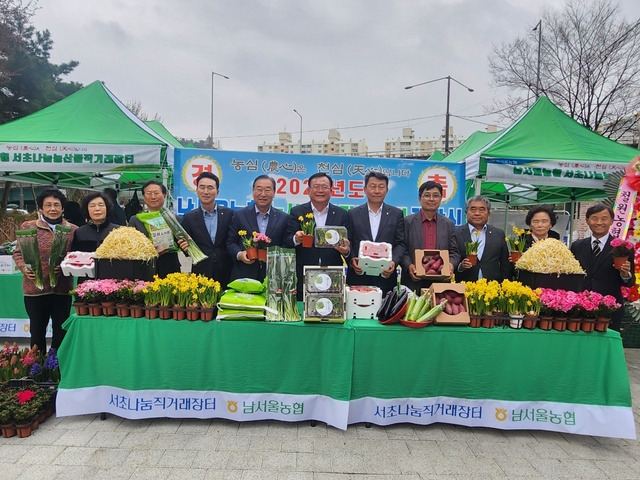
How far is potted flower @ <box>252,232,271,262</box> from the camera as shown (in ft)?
9.48

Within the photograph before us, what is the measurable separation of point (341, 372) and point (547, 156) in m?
4.42

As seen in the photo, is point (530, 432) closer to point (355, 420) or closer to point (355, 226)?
point (355, 420)

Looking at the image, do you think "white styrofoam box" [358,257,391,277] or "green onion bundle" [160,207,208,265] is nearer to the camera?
"white styrofoam box" [358,257,391,277]

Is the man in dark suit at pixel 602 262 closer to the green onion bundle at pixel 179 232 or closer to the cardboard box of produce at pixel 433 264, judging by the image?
the cardboard box of produce at pixel 433 264

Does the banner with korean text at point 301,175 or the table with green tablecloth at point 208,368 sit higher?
the banner with korean text at point 301,175

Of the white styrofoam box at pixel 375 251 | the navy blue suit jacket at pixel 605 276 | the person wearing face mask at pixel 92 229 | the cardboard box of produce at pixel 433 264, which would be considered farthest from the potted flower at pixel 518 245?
the person wearing face mask at pixel 92 229

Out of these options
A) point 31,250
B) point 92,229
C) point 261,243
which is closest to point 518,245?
point 261,243

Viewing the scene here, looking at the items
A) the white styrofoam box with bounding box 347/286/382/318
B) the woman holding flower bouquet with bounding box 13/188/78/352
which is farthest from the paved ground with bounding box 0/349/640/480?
the woman holding flower bouquet with bounding box 13/188/78/352

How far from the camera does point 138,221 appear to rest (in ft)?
10.7

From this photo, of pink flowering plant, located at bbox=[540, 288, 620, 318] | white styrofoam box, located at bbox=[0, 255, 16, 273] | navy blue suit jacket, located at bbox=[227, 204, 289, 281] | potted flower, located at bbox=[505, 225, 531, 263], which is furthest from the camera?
white styrofoam box, located at bbox=[0, 255, 16, 273]

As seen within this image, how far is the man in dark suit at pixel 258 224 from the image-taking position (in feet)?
11.4

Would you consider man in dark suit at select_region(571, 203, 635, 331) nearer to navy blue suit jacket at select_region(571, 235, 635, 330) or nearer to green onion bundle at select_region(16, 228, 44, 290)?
navy blue suit jacket at select_region(571, 235, 635, 330)

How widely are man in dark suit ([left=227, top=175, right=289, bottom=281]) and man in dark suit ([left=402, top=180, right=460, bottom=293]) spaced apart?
115 centimetres

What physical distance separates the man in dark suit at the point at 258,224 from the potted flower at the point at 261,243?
527 mm
